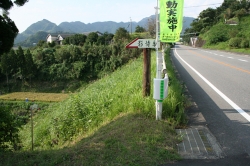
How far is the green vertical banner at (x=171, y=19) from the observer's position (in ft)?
13.3

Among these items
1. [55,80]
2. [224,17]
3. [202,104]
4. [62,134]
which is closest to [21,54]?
[55,80]

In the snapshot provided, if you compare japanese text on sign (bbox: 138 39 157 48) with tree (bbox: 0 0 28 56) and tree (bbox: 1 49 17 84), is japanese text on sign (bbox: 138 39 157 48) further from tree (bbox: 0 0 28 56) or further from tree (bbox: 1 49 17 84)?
tree (bbox: 1 49 17 84)

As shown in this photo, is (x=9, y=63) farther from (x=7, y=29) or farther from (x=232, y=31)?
(x=232, y=31)

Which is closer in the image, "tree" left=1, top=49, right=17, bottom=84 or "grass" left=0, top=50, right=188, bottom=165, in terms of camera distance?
"grass" left=0, top=50, right=188, bottom=165

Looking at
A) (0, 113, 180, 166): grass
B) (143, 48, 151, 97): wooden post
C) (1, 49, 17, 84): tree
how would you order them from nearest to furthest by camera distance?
(0, 113, 180, 166): grass → (143, 48, 151, 97): wooden post → (1, 49, 17, 84): tree

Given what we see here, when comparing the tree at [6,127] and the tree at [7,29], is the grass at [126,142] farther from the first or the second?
the tree at [7,29]

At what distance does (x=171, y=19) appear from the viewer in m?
4.13

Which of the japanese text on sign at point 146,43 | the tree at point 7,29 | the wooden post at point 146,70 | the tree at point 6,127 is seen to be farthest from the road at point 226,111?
the tree at point 7,29

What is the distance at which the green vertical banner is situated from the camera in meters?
4.05

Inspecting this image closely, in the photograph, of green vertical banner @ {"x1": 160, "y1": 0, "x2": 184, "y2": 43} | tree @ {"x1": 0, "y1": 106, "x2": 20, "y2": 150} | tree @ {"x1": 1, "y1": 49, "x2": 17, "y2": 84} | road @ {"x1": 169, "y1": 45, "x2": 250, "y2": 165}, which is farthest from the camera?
tree @ {"x1": 1, "y1": 49, "x2": 17, "y2": 84}

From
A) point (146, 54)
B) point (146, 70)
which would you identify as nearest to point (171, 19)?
point (146, 54)

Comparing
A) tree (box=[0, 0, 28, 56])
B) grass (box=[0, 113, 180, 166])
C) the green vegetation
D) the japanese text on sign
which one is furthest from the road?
the green vegetation

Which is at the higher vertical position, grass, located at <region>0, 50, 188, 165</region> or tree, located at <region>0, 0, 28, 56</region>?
tree, located at <region>0, 0, 28, 56</region>

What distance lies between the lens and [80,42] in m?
46.8
